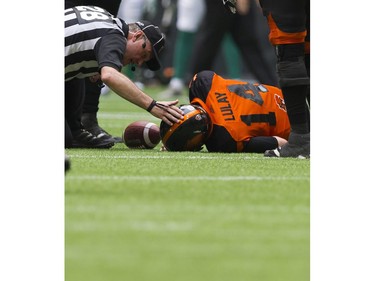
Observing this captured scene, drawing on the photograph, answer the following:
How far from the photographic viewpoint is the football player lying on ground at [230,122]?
5473 millimetres

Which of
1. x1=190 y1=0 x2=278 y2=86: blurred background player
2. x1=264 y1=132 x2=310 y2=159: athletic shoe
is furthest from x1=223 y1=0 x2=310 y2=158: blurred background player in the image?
x1=190 y1=0 x2=278 y2=86: blurred background player

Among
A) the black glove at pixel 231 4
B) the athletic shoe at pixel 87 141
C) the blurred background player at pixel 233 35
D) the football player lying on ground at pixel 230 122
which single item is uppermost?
the black glove at pixel 231 4

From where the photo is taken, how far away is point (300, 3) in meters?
4.87

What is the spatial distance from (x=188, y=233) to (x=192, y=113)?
2668mm

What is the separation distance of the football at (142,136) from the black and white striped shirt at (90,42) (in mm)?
436

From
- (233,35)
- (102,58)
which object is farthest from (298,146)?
(233,35)

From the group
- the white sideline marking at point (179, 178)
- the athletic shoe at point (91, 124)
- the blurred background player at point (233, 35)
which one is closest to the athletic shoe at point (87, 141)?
the athletic shoe at point (91, 124)

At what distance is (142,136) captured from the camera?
580 centimetres

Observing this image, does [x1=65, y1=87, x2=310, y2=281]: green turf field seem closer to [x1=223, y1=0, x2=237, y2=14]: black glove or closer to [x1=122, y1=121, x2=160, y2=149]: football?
[x1=223, y1=0, x2=237, y2=14]: black glove

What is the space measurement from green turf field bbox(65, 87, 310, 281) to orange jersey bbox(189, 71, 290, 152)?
2.59 ft

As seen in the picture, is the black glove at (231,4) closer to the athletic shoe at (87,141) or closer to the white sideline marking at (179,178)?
the athletic shoe at (87,141)

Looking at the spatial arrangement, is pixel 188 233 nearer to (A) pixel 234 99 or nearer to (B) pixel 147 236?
(B) pixel 147 236

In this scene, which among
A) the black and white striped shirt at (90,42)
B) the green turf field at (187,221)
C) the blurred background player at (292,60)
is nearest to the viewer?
the green turf field at (187,221)

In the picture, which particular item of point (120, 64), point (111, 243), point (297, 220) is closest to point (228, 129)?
point (120, 64)
